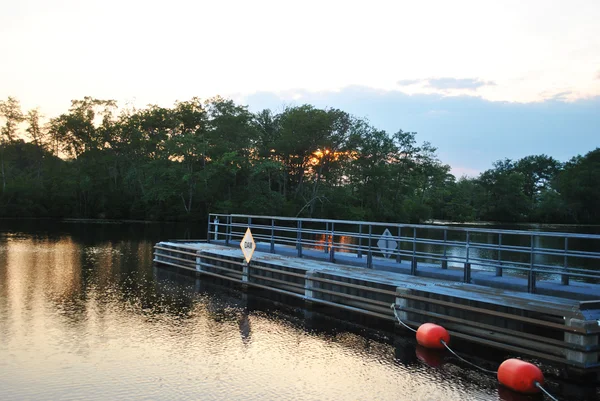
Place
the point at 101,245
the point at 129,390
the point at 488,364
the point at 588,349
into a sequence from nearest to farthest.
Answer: the point at 129,390 → the point at 588,349 → the point at 488,364 → the point at 101,245

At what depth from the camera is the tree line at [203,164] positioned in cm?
6047

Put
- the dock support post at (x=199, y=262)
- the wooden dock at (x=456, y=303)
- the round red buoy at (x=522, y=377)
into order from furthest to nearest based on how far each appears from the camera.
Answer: the dock support post at (x=199, y=262)
the wooden dock at (x=456, y=303)
the round red buoy at (x=522, y=377)

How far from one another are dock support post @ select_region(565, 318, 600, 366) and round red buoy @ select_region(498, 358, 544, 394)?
0.86 metres

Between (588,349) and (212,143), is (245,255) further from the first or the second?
(212,143)

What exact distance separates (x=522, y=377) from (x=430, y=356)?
1.98 m

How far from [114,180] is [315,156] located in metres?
28.7

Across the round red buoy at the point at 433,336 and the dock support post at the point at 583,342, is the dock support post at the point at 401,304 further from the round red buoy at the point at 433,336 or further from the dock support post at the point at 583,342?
the dock support post at the point at 583,342

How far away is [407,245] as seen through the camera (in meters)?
38.9

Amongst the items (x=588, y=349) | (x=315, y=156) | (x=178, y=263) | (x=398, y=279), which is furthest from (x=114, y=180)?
(x=588, y=349)

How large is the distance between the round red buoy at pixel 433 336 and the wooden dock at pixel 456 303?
0.41m

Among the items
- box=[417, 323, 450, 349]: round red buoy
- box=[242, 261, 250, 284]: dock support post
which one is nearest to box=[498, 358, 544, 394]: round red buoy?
box=[417, 323, 450, 349]: round red buoy

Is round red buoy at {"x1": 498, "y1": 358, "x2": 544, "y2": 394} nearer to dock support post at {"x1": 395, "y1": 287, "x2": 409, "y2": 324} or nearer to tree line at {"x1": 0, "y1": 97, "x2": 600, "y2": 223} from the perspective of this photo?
dock support post at {"x1": 395, "y1": 287, "x2": 409, "y2": 324}

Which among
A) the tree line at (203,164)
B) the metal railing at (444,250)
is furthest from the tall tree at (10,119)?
the metal railing at (444,250)

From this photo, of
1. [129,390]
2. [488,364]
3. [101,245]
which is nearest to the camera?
[129,390]
